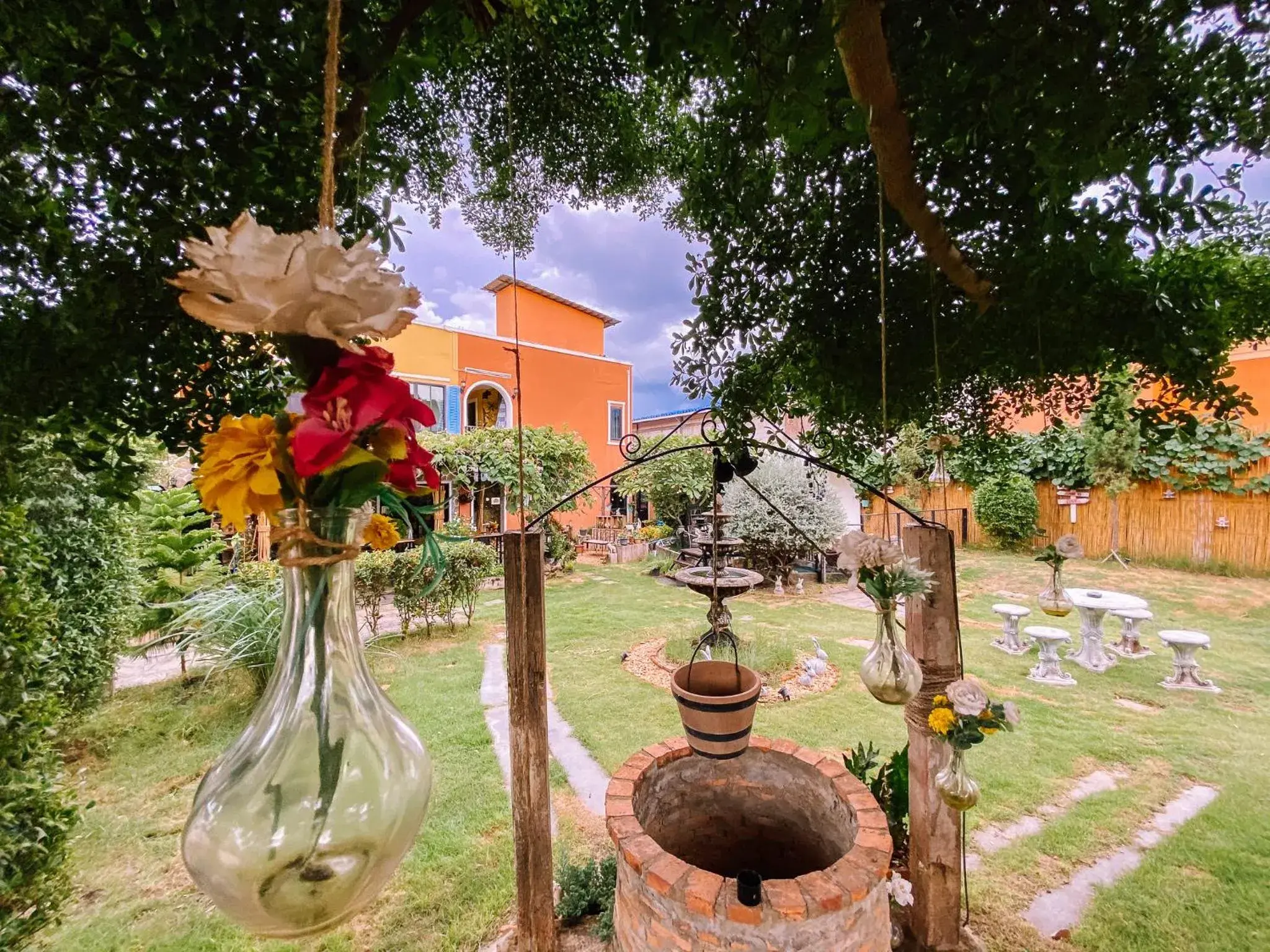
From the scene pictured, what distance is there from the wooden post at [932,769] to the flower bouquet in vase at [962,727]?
0.64 ft

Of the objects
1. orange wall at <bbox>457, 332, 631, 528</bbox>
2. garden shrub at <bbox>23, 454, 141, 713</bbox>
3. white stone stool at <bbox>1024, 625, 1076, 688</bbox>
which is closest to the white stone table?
white stone stool at <bbox>1024, 625, 1076, 688</bbox>

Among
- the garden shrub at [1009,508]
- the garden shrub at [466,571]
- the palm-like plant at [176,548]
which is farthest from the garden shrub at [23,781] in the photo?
the garden shrub at [1009,508]

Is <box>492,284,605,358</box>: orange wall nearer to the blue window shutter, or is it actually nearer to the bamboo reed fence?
the blue window shutter

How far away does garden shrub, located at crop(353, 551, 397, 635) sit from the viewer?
4984 millimetres

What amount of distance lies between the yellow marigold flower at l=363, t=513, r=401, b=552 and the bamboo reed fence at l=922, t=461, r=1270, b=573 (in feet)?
22.1

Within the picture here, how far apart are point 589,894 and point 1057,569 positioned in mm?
2428

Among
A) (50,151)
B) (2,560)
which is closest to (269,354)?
(50,151)

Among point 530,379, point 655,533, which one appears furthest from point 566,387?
point 655,533

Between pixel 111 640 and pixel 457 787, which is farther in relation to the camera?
pixel 111 640

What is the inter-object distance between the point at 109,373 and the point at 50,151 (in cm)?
36

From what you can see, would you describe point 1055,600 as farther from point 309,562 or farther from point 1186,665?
point 1186,665

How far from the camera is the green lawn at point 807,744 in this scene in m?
1.96

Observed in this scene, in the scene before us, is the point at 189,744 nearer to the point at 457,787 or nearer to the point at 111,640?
the point at 111,640

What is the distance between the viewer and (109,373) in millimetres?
838
